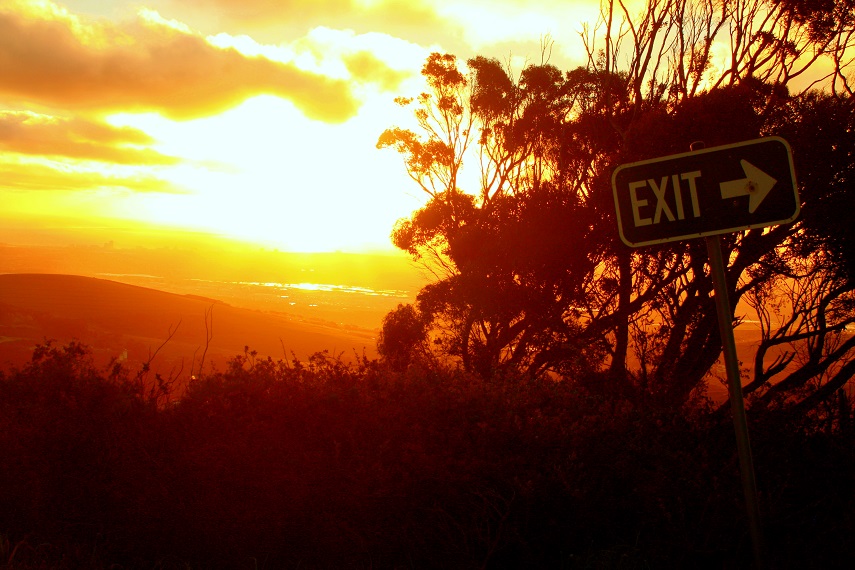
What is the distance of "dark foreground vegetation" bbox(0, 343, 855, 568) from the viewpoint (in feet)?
12.7

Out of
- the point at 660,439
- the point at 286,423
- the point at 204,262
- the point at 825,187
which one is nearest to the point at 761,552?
the point at 660,439

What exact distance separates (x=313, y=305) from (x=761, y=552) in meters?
46.4

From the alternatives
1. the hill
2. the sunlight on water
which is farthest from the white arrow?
the sunlight on water

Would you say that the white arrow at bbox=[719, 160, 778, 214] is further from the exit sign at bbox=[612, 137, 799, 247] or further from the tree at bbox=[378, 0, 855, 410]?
the tree at bbox=[378, 0, 855, 410]

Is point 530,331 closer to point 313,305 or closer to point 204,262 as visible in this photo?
point 313,305

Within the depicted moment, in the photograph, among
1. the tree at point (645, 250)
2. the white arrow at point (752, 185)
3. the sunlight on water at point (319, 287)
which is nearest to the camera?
the white arrow at point (752, 185)

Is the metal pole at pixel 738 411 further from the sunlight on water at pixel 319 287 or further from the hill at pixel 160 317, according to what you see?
the sunlight on water at pixel 319 287

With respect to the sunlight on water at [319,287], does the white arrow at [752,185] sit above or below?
above

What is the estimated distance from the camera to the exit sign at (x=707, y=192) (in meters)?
2.90

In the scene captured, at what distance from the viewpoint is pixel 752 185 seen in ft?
9.61

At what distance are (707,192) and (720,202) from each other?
72mm

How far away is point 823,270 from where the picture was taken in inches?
412

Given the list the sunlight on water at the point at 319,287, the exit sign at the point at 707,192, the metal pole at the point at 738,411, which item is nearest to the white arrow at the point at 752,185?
the exit sign at the point at 707,192

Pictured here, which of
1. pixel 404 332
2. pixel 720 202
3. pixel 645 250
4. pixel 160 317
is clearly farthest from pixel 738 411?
pixel 160 317
